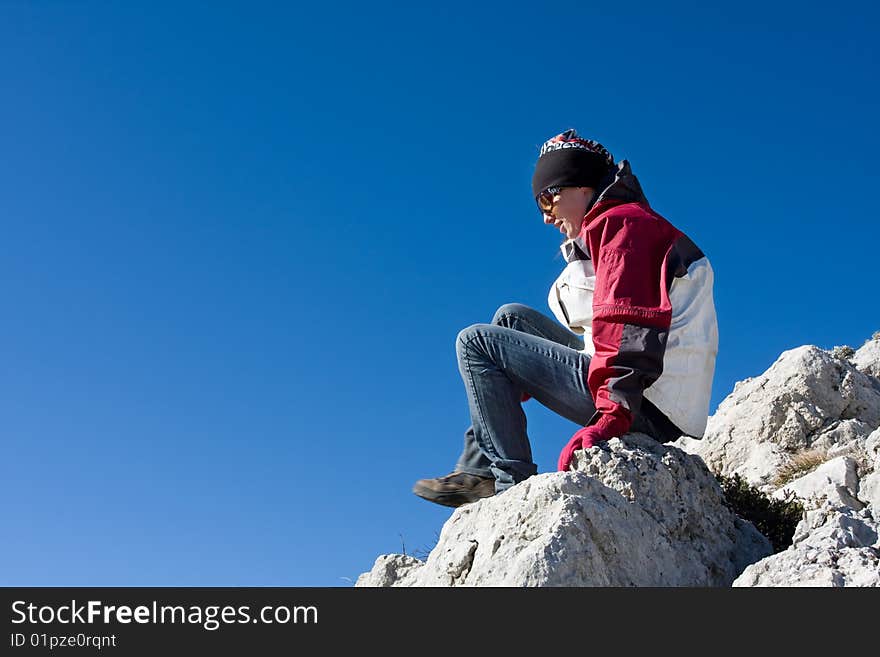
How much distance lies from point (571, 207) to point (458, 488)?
2088 millimetres

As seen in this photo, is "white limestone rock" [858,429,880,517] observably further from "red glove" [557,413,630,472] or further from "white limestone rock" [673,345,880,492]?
"red glove" [557,413,630,472]

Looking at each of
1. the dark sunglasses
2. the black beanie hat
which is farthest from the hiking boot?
the black beanie hat

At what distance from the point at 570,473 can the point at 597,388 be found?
0.88m

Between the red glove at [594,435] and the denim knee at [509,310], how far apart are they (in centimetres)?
138

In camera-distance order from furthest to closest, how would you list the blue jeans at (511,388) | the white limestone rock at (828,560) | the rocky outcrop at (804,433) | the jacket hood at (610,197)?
the rocky outcrop at (804,433) < the jacket hood at (610,197) < the blue jeans at (511,388) < the white limestone rock at (828,560)

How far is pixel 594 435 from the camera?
6.47 meters

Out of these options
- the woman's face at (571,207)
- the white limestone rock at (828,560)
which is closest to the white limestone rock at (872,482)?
the white limestone rock at (828,560)

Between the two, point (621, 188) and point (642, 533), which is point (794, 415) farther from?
point (642, 533)

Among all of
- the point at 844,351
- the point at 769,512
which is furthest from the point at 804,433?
the point at 844,351

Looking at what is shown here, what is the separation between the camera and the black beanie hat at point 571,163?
7184 mm

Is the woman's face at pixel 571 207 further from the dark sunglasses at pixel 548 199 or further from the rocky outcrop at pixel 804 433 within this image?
the rocky outcrop at pixel 804 433

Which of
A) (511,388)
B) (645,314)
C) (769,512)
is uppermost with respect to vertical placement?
(645,314)

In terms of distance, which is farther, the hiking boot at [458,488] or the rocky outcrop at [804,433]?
the rocky outcrop at [804,433]
